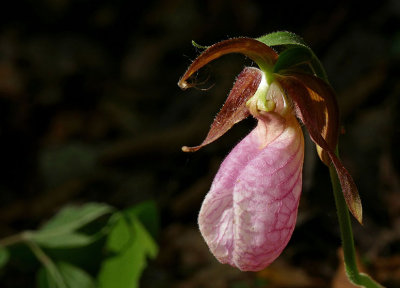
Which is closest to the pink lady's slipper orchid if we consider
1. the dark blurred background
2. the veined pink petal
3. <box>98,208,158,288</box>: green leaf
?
the veined pink petal

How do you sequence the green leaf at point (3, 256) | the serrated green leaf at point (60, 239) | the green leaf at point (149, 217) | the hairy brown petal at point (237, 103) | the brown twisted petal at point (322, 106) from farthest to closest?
the green leaf at point (149, 217), the serrated green leaf at point (60, 239), the green leaf at point (3, 256), the hairy brown petal at point (237, 103), the brown twisted petal at point (322, 106)

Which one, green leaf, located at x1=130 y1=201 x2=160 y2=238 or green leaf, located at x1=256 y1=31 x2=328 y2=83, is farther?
green leaf, located at x1=130 y1=201 x2=160 y2=238

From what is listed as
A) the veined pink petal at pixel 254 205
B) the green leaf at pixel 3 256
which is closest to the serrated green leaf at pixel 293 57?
the veined pink petal at pixel 254 205

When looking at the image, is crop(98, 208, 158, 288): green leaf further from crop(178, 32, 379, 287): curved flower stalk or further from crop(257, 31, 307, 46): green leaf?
crop(257, 31, 307, 46): green leaf

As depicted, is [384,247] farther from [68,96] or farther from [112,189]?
[68,96]

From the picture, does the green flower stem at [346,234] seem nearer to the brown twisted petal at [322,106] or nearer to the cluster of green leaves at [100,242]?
the brown twisted petal at [322,106]

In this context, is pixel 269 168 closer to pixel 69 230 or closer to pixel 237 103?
pixel 237 103
